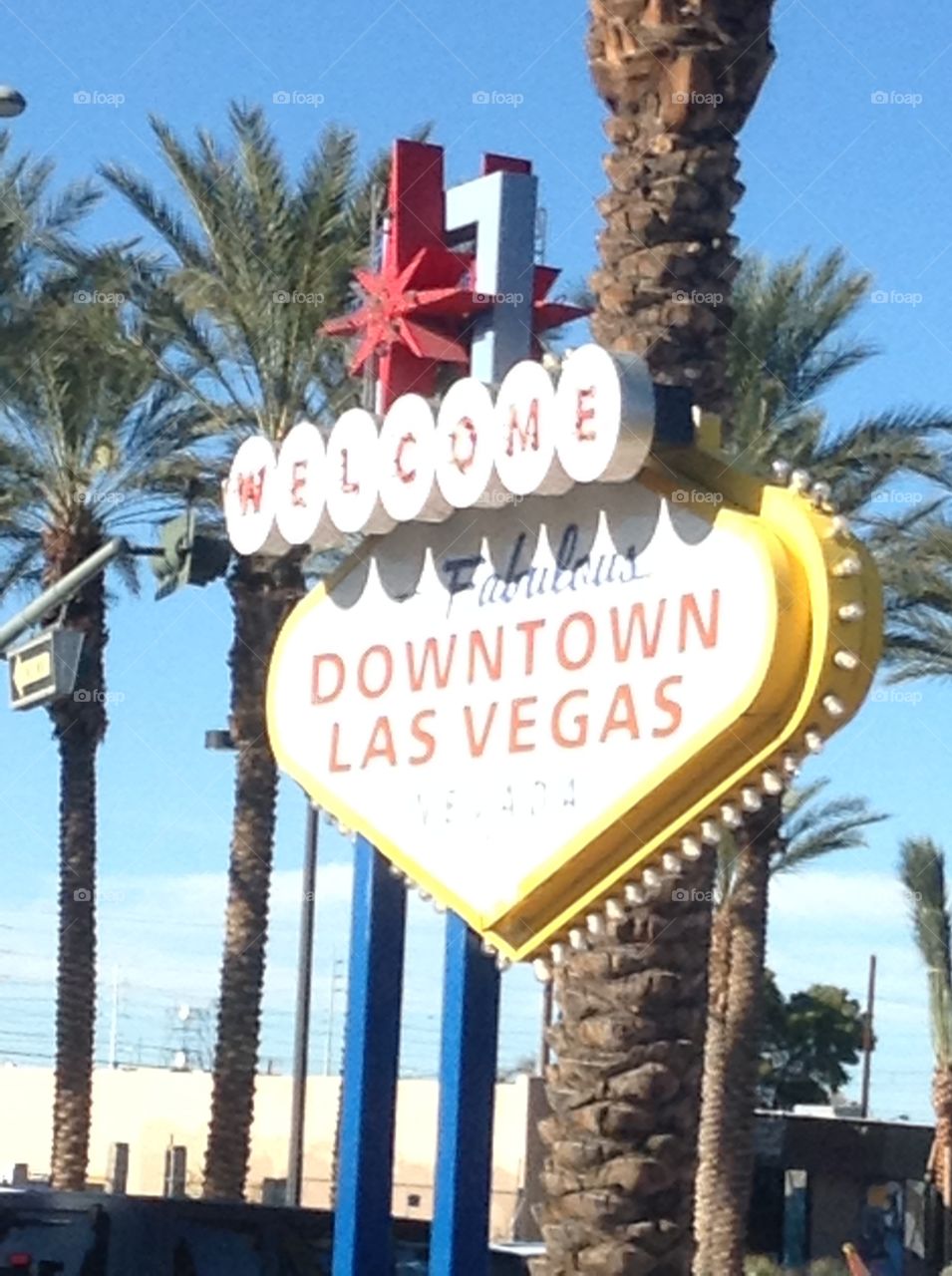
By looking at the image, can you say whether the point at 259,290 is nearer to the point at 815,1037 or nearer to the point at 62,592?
the point at 62,592

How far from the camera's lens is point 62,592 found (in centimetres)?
2044

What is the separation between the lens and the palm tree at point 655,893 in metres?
13.0

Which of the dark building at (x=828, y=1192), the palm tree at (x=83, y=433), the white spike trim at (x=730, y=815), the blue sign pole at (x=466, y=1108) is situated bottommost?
the dark building at (x=828, y=1192)

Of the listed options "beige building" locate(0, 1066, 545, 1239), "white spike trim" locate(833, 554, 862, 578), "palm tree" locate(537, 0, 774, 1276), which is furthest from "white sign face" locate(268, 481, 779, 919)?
"beige building" locate(0, 1066, 545, 1239)

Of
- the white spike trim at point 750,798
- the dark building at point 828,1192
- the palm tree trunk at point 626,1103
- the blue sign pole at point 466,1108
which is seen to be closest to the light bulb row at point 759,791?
the white spike trim at point 750,798

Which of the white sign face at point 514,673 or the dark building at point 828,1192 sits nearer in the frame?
the white sign face at point 514,673

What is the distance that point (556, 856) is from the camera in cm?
1214

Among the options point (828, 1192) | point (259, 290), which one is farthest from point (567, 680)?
point (828, 1192)

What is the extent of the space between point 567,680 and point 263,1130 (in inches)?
1419

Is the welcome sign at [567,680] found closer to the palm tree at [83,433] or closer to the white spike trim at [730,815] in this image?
the white spike trim at [730,815]

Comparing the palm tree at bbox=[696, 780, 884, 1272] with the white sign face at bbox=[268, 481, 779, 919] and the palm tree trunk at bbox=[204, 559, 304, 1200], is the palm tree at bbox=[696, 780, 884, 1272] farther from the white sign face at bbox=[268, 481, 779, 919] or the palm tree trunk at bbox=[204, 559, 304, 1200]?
the white sign face at bbox=[268, 481, 779, 919]

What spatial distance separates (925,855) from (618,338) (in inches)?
1255

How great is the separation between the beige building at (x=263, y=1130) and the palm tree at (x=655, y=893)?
76.0 ft

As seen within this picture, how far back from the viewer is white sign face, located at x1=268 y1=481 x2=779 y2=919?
11469 mm
